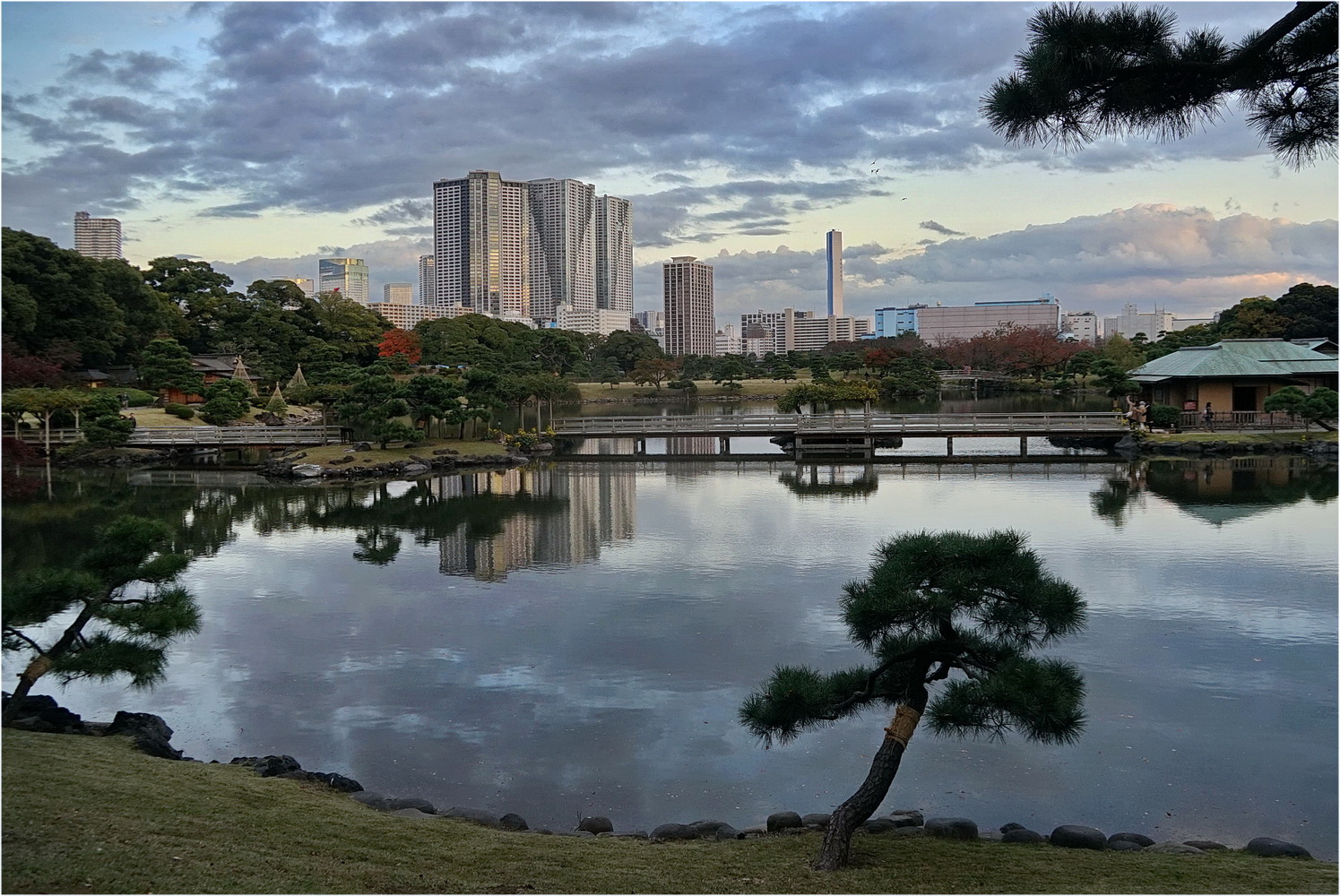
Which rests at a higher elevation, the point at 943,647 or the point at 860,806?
the point at 943,647

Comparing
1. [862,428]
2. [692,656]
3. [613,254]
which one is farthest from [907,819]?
[613,254]

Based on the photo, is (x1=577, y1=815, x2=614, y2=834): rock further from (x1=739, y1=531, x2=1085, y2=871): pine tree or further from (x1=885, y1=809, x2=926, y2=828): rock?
(x1=885, y1=809, x2=926, y2=828): rock

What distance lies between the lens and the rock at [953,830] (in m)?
4.68

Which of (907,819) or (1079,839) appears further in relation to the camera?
(907,819)

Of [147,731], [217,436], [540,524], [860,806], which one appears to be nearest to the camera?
[860,806]

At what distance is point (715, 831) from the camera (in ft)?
16.0

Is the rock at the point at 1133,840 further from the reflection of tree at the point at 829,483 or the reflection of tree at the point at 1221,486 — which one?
the reflection of tree at the point at 829,483

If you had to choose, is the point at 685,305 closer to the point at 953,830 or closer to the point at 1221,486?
the point at 1221,486

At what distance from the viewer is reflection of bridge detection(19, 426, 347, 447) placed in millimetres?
25047

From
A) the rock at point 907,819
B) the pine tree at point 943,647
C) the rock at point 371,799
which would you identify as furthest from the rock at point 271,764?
the rock at point 907,819

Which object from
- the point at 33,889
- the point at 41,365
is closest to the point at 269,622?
the point at 41,365

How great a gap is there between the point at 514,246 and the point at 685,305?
871 inches

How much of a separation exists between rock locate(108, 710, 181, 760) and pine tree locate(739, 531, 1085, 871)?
362 centimetres

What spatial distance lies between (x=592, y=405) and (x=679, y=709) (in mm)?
41695
